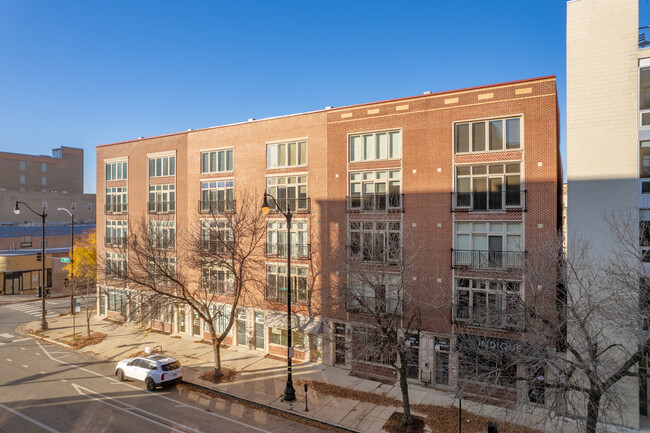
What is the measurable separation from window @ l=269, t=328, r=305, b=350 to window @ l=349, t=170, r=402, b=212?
29.6ft

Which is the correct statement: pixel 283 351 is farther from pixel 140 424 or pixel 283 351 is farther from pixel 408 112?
pixel 408 112

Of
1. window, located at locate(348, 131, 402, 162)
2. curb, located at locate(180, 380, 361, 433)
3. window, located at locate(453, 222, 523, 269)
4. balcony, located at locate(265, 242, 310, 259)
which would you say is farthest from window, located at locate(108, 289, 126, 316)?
window, located at locate(453, 222, 523, 269)

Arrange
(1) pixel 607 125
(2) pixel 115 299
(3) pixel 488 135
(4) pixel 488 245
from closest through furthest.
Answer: (1) pixel 607 125 → (4) pixel 488 245 → (3) pixel 488 135 → (2) pixel 115 299

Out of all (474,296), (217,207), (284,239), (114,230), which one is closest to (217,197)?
(217,207)

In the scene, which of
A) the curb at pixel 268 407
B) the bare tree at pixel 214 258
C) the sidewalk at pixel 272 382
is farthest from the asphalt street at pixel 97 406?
the bare tree at pixel 214 258

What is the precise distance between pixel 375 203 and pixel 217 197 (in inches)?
487

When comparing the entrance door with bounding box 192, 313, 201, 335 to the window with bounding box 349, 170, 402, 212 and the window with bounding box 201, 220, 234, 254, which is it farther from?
the window with bounding box 349, 170, 402, 212

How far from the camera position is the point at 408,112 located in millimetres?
21938

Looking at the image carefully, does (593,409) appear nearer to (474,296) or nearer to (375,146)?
(474,296)

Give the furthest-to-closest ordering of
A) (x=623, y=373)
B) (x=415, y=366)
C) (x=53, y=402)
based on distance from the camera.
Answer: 1. (x=415, y=366)
2. (x=53, y=402)
3. (x=623, y=373)

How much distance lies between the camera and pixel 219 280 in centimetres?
2781

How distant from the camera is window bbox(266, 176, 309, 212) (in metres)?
25.3

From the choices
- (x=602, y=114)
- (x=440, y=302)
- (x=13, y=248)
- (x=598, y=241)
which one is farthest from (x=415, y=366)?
(x=13, y=248)

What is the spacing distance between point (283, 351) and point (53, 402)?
12.4 meters
